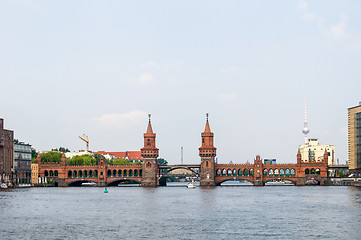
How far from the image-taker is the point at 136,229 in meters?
75.2

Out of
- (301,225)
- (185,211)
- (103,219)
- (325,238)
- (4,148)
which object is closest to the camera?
(325,238)

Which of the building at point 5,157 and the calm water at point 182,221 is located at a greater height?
the building at point 5,157

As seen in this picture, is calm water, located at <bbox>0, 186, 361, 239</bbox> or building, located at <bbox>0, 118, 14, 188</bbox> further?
building, located at <bbox>0, 118, 14, 188</bbox>

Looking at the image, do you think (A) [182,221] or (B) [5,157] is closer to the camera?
(A) [182,221]

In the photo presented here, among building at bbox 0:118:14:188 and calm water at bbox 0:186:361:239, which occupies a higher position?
building at bbox 0:118:14:188

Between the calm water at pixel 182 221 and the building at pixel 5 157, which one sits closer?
the calm water at pixel 182 221

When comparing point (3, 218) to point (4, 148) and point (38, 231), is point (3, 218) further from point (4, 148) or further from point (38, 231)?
point (4, 148)

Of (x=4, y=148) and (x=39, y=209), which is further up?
(x=4, y=148)

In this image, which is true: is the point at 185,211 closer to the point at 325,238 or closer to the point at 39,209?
the point at 39,209

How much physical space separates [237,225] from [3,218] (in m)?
34.2

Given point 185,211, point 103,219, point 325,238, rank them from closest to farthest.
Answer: point 325,238 → point 103,219 → point 185,211

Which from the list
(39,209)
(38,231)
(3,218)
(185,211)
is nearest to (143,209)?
(185,211)

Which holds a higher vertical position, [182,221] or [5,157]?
[5,157]

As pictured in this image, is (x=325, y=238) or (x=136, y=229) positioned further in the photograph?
(x=136, y=229)
